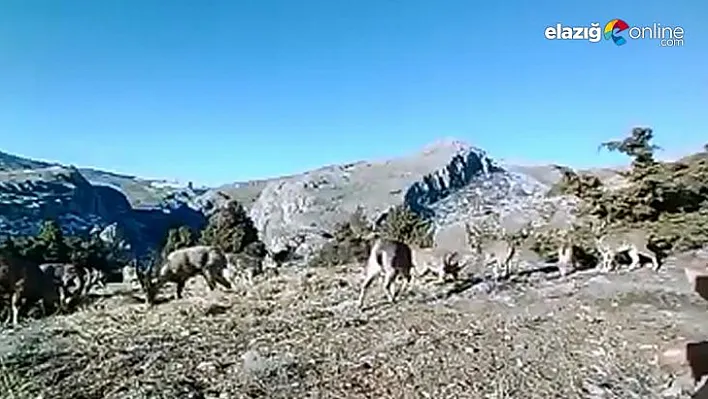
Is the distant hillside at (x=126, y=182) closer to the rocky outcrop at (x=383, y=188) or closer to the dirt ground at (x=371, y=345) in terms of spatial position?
the rocky outcrop at (x=383, y=188)

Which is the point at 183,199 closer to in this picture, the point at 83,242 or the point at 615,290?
the point at 83,242

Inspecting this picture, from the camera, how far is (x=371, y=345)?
21.9ft

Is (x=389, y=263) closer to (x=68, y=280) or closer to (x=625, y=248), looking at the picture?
(x=625, y=248)

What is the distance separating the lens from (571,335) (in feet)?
23.4

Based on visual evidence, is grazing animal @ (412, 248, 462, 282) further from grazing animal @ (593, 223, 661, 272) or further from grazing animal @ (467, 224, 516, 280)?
grazing animal @ (593, 223, 661, 272)

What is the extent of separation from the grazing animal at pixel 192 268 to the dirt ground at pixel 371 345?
0.92 metres

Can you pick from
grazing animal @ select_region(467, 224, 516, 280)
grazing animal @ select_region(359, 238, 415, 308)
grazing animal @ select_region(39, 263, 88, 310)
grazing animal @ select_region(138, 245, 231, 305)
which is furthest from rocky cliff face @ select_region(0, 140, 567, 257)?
grazing animal @ select_region(359, 238, 415, 308)

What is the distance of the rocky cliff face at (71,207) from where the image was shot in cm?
5009

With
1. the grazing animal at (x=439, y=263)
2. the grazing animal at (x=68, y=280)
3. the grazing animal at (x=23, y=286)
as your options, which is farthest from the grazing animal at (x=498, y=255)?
the grazing animal at (x=23, y=286)

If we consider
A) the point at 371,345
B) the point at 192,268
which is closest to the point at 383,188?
the point at 192,268

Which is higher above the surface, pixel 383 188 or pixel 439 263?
pixel 383 188

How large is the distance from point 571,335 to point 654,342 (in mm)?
704

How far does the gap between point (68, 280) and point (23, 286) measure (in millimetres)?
2517

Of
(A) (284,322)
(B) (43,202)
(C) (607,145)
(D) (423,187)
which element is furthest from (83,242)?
(B) (43,202)
